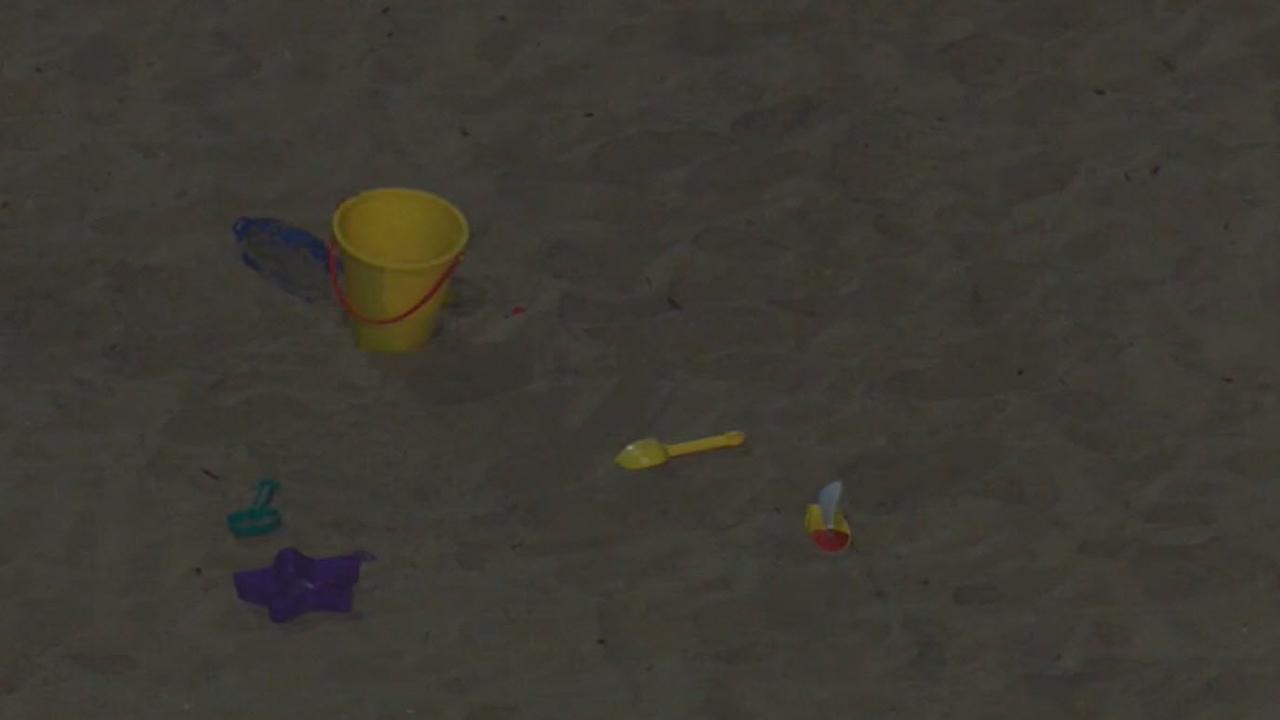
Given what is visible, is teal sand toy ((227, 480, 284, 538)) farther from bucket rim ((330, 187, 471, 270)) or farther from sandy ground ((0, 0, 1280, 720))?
bucket rim ((330, 187, 471, 270))

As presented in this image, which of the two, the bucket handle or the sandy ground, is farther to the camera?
the bucket handle

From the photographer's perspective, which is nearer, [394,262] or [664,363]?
[394,262]

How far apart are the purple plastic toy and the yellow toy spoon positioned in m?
0.62

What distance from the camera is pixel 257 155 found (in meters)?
4.56

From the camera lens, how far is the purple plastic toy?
358 cm

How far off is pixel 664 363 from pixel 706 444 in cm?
26

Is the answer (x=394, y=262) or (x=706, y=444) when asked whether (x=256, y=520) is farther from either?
(x=706, y=444)

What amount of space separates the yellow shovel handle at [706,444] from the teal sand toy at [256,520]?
78cm

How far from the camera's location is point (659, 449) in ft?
12.9

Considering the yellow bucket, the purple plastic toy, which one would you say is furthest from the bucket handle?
the purple plastic toy

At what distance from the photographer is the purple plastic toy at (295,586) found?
3576 millimetres

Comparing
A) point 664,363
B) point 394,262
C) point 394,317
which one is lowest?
point 664,363

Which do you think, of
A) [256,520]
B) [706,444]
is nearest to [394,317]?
[256,520]

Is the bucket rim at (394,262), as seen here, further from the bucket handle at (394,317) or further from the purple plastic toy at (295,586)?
the purple plastic toy at (295,586)
